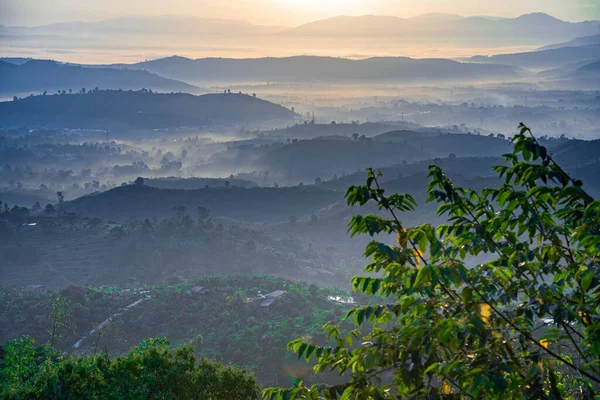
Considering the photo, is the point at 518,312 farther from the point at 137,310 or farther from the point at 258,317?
the point at 137,310

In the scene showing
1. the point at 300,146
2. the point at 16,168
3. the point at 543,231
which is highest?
the point at 543,231

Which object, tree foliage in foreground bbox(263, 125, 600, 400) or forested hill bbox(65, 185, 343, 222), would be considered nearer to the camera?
tree foliage in foreground bbox(263, 125, 600, 400)

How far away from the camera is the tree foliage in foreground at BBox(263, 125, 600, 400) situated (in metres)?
6.64

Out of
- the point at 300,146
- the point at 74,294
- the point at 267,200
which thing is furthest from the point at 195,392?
the point at 300,146

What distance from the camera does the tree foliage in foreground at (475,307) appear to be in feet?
21.8

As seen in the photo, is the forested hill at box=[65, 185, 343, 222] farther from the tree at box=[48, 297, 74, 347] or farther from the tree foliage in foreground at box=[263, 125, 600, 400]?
the tree foliage in foreground at box=[263, 125, 600, 400]

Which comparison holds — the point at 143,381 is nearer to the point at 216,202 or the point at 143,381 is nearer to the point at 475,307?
the point at 475,307

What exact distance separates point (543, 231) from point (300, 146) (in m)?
172

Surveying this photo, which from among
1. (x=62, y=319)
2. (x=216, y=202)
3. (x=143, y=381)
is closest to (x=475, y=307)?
(x=143, y=381)

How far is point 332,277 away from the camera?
78.1 m

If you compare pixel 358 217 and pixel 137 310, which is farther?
pixel 137 310

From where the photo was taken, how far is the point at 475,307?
23.6 ft

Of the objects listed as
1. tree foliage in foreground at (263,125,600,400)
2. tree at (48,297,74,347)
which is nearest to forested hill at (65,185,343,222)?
tree at (48,297,74,347)

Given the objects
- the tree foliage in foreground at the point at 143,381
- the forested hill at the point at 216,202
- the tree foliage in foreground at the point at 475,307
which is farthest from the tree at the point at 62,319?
the forested hill at the point at 216,202
